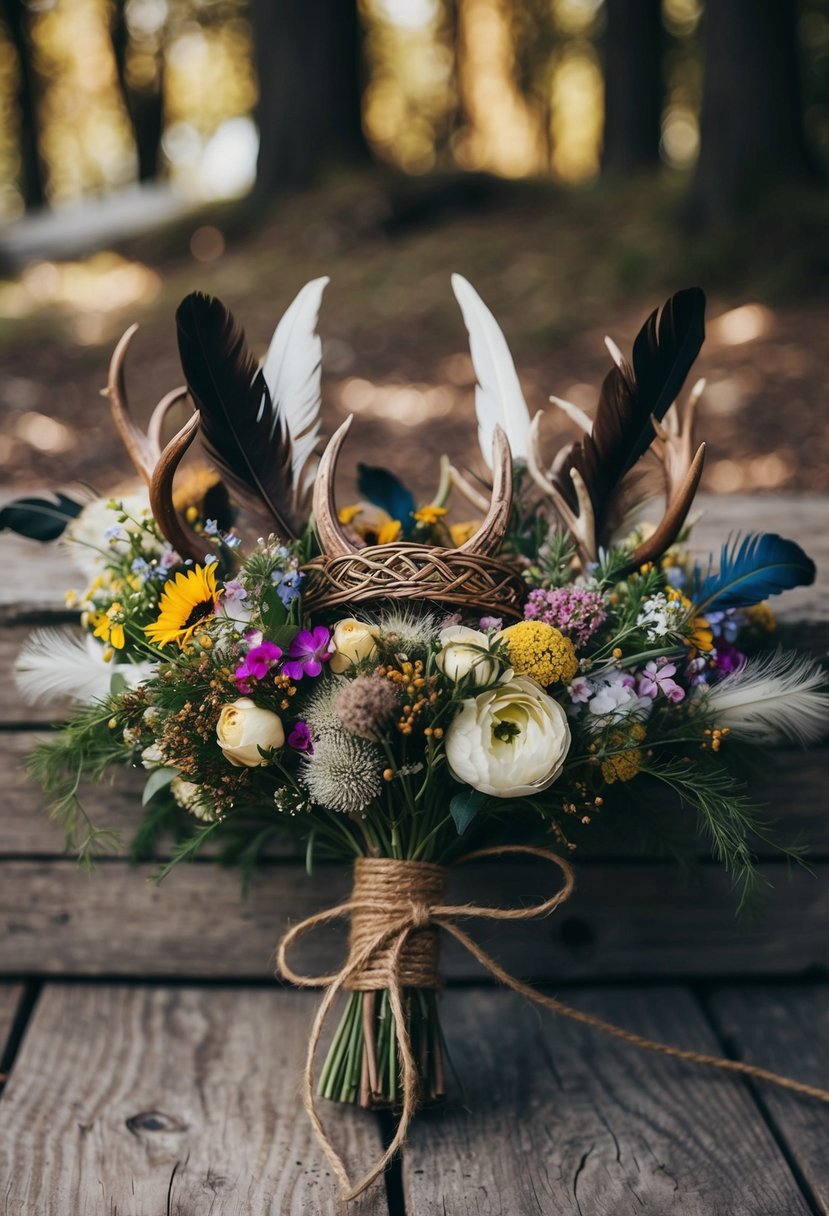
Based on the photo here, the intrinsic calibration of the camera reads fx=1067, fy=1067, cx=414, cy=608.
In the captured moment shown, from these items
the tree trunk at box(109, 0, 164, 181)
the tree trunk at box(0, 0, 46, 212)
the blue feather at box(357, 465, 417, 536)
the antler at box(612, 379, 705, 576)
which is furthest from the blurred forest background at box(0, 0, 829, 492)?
the tree trunk at box(109, 0, 164, 181)

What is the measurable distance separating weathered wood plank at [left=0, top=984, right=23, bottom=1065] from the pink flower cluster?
1.09 m

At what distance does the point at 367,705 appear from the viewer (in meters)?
1.21

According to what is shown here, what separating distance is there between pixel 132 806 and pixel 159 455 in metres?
0.63

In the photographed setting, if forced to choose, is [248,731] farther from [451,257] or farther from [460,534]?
[451,257]

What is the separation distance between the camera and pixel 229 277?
5.20 metres

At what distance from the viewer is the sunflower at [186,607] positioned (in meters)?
1.33


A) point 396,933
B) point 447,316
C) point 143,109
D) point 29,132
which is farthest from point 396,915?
point 143,109

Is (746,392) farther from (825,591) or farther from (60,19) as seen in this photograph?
(60,19)

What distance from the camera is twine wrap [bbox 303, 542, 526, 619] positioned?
1317 millimetres

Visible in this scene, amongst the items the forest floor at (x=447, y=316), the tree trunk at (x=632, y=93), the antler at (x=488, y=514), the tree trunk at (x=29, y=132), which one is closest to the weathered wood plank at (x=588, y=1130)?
the antler at (x=488, y=514)

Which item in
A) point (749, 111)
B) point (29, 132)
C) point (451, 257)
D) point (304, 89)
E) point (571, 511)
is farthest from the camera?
point (29, 132)

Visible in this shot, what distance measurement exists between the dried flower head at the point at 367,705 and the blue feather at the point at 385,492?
0.48 m

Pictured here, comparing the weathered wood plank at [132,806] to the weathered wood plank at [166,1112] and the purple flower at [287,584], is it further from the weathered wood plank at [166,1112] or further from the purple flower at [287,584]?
the purple flower at [287,584]

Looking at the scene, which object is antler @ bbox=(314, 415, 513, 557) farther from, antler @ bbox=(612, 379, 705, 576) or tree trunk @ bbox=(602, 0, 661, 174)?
tree trunk @ bbox=(602, 0, 661, 174)
